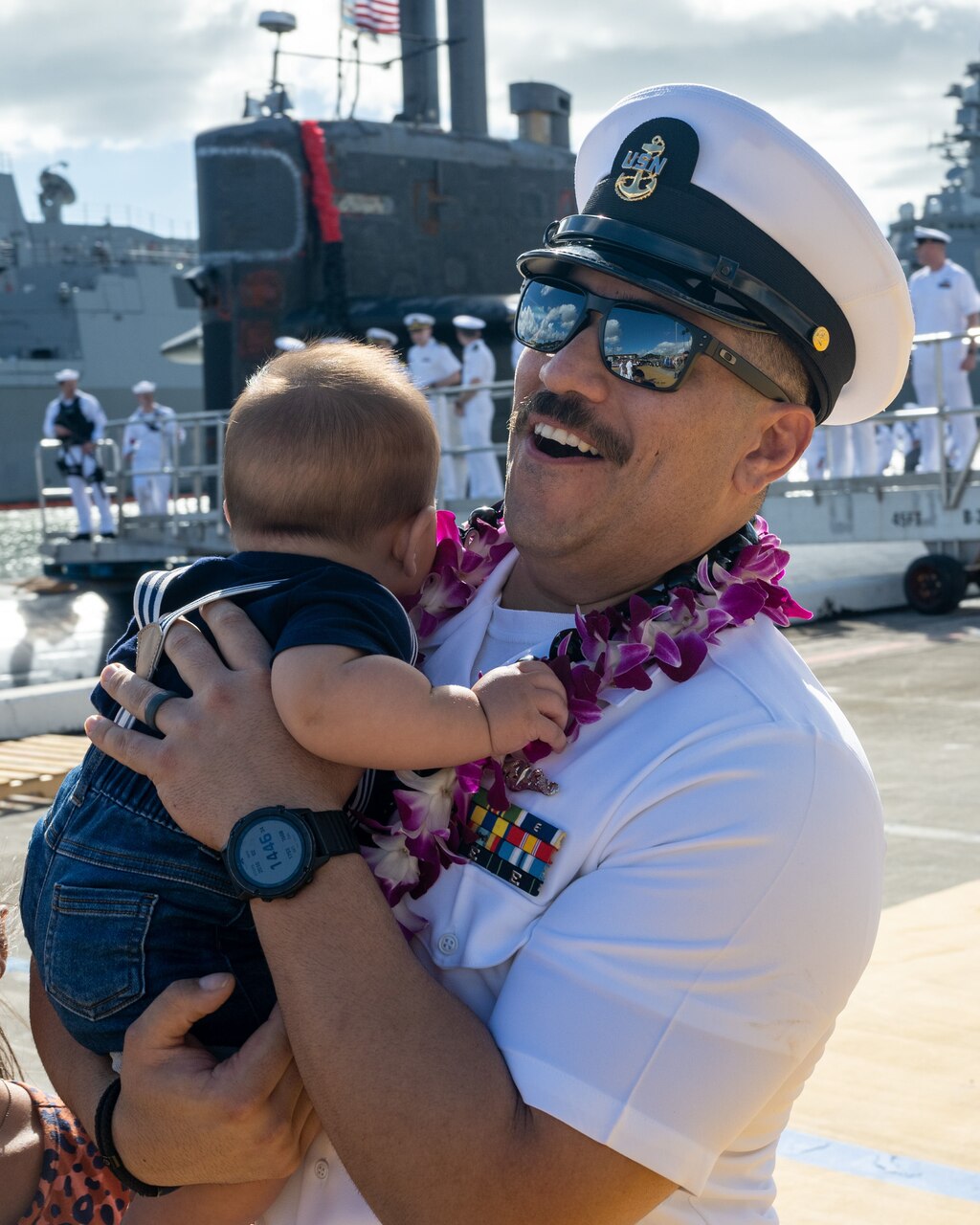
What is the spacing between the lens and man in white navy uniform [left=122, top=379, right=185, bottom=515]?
17516 millimetres

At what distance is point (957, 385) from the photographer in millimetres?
12289

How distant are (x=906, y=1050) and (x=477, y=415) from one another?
41.4ft

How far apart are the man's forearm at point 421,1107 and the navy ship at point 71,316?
4857 centimetres

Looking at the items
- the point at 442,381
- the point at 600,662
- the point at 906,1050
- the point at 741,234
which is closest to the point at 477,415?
the point at 442,381

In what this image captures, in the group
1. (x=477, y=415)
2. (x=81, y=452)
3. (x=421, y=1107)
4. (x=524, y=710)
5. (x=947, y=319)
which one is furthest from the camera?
(x=81, y=452)

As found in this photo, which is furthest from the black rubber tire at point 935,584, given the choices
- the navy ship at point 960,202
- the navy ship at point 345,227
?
the navy ship at point 960,202

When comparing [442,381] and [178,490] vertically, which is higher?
[442,381]

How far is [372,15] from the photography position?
1970 cm

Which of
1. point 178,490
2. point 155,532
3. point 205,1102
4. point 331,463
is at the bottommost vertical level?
point 155,532

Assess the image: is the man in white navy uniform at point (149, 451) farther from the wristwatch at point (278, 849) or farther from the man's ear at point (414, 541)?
the wristwatch at point (278, 849)

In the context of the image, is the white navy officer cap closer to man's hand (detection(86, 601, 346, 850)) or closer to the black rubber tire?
man's hand (detection(86, 601, 346, 850))

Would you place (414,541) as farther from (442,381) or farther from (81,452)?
(81,452)

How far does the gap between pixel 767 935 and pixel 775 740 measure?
0.22 meters

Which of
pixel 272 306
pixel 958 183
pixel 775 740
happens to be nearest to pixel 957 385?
pixel 272 306
